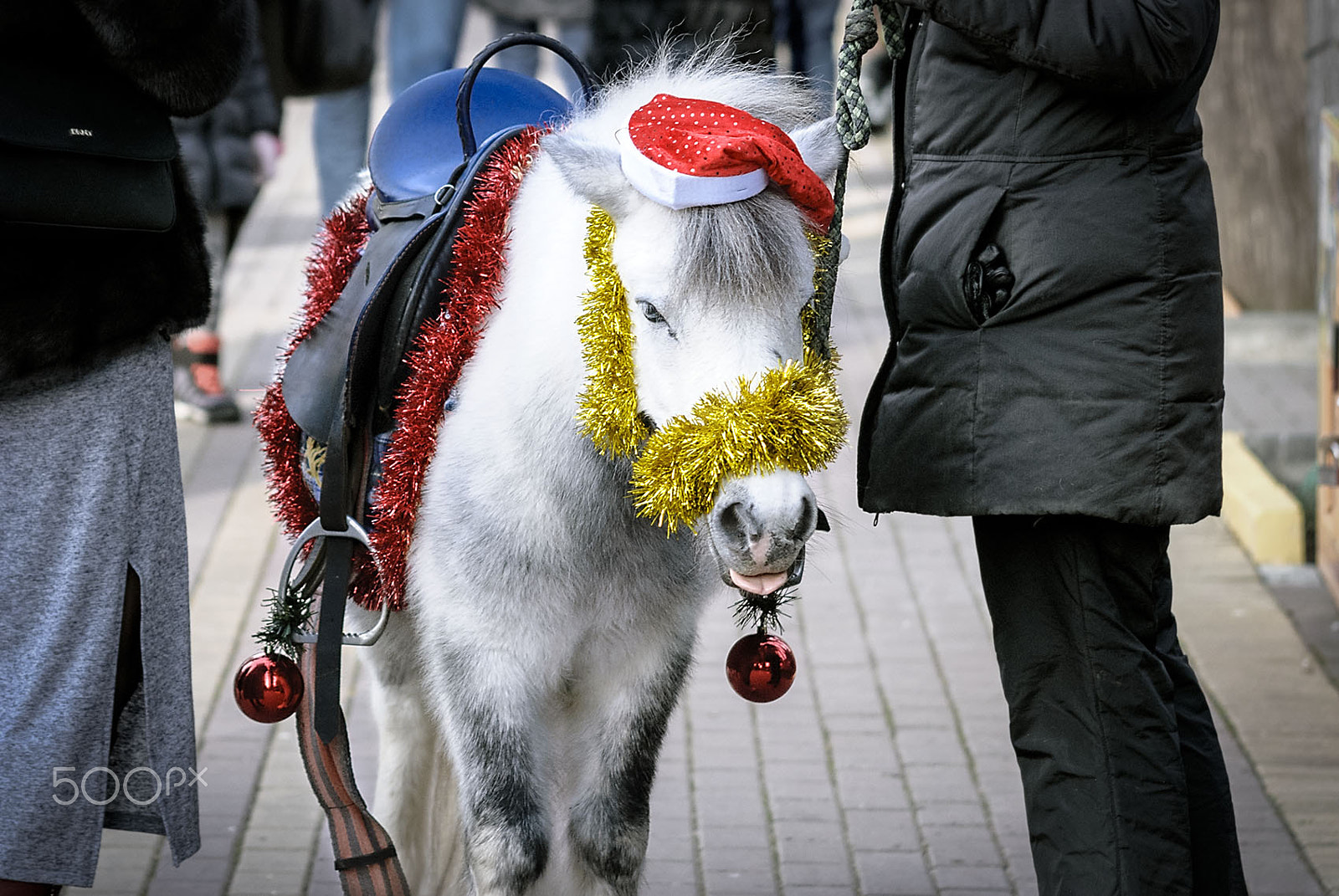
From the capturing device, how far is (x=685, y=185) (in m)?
2.53

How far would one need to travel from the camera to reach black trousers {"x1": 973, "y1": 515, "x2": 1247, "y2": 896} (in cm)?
289

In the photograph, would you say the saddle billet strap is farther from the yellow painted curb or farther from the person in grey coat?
the yellow painted curb

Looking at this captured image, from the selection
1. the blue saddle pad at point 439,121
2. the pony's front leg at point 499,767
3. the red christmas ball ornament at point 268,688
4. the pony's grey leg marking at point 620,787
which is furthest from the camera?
the blue saddle pad at point 439,121

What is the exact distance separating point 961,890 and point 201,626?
2.57 metres

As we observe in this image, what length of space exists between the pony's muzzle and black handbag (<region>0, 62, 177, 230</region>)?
116 cm

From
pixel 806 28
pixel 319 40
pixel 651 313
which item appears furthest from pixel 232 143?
pixel 651 313

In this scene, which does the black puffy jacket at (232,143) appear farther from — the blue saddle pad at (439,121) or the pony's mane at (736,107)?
the pony's mane at (736,107)

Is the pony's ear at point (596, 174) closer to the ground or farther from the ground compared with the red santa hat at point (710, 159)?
closer to the ground

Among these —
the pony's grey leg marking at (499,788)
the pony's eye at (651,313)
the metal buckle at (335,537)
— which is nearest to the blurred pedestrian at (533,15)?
the metal buckle at (335,537)

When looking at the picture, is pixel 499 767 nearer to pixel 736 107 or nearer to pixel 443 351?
pixel 443 351

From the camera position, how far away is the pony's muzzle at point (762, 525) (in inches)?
96.3

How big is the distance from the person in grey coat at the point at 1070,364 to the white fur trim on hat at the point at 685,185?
397 millimetres

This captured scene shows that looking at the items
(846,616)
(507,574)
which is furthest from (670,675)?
(846,616)

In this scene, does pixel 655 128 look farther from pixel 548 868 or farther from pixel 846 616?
pixel 846 616
